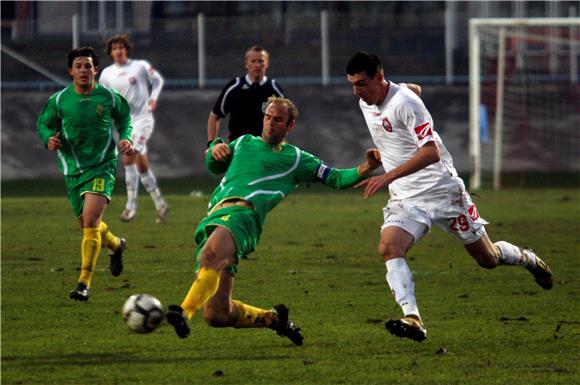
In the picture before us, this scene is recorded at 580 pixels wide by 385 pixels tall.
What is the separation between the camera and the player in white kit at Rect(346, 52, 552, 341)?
28.7 ft

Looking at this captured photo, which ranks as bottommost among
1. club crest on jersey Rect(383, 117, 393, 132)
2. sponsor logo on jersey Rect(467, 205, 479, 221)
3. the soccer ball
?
the soccer ball

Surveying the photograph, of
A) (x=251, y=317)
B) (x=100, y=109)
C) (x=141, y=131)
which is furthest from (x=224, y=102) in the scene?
(x=251, y=317)

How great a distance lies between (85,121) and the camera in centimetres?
1142

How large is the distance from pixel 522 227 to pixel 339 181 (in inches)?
346

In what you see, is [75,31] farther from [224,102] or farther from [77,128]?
[77,128]

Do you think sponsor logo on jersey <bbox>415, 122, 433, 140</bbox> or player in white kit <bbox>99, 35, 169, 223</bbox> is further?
player in white kit <bbox>99, 35, 169, 223</bbox>

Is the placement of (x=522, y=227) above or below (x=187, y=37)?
below

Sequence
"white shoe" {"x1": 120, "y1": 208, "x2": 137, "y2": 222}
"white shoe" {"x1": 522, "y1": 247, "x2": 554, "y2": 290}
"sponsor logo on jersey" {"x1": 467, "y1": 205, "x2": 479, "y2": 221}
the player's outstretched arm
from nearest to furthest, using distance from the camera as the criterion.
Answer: the player's outstretched arm, "sponsor logo on jersey" {"x1": 467, "y1": 205, "x2": 479, "y2": 221}, "white shoe" {"x1": 522, "y1": 247, "x2": 554, "y2": 290}, "white shoe" {"x1": 120, "y1": 208, "x2": 137, "y2": 222}

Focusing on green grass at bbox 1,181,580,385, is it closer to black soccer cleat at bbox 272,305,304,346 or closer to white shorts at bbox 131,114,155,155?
black soccer cleat at bbox 272,305,304,346

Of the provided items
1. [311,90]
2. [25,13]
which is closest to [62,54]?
[25,13]

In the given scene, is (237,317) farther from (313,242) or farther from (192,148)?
(192,148)

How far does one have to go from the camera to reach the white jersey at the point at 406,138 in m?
8.97

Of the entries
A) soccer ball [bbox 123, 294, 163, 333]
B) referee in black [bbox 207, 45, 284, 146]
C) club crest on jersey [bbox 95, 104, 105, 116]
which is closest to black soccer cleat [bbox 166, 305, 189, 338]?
soccer ball [bbox 123, 294, 163, 333]

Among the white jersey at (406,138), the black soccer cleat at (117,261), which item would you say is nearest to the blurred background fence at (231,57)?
the black soccer cleat at (117,261)
